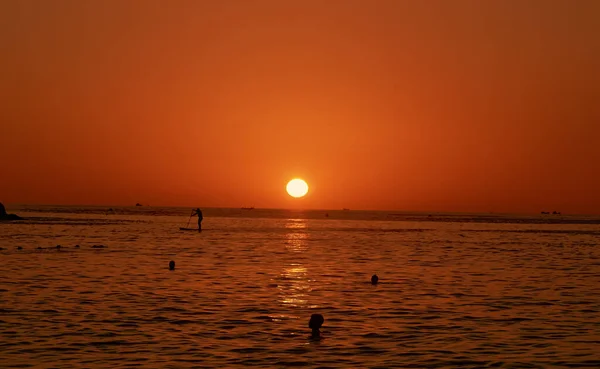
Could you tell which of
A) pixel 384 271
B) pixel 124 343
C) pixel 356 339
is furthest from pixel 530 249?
pixel 124 343

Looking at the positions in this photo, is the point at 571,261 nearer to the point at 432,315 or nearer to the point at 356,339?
the point at 432,315

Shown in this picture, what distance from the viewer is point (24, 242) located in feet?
200

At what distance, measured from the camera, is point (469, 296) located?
3186cm

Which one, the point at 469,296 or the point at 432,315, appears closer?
the point at 432,315

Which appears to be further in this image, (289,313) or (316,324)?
(289,313)

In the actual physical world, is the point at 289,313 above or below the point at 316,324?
below

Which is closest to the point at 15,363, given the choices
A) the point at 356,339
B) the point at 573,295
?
the point at 356,339

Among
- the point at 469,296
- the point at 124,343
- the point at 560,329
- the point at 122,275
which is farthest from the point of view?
the point at 122,275

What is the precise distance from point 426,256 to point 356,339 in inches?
1367

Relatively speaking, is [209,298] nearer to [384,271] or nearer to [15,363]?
[15,363]

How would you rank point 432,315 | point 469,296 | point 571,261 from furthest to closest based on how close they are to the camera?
point 571,261 → point 469,296 → point 432,315

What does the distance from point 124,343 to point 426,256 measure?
38045 millimetres

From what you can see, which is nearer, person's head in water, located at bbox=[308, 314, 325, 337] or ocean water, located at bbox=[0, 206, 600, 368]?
ocean water, located at bbox=[0, 206, 600, 368]

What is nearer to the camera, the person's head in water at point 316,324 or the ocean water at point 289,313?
the ocean water at point 289,313
